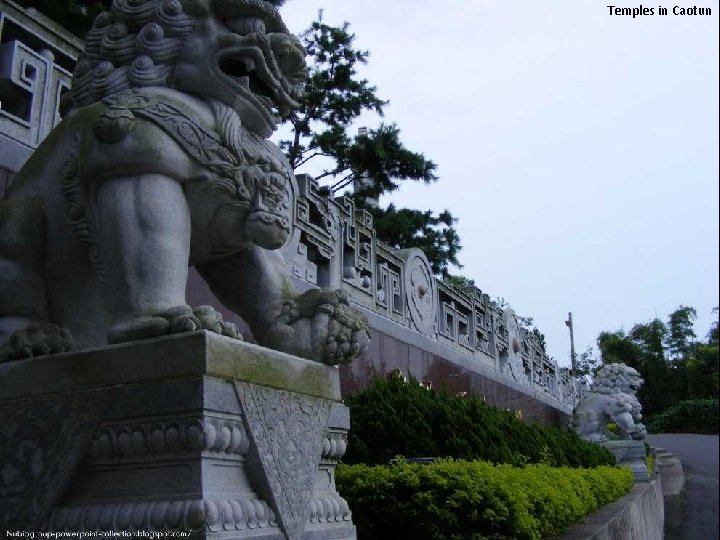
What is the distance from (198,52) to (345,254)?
4984 mm

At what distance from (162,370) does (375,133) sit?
13414mm

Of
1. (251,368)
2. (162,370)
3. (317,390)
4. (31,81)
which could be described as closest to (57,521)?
(162,370)

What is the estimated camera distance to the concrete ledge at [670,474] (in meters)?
13.5

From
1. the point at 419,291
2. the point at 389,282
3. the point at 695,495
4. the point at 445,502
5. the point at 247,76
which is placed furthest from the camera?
the point at 419,291

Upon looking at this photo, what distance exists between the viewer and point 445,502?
12.0ft

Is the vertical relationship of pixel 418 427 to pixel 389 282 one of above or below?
below

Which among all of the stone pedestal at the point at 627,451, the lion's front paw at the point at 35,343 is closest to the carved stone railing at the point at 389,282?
the stone pedestal at the point at 627,451

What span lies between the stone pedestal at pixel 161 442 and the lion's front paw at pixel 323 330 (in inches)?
9.0

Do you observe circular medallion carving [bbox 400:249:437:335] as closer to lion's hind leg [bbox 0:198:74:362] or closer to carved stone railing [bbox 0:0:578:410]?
carved stone railing [bbox 0:0:578:410]

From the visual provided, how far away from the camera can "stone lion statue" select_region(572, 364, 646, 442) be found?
13.8 meters

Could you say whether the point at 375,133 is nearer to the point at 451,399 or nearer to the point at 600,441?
the point at 600,441

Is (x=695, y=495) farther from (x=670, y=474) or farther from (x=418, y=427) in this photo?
(x=670, y=474)

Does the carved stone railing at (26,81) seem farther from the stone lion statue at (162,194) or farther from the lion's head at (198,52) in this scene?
the lion's head at (198,52)

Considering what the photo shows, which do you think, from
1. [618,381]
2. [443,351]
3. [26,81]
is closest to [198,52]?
[26,81]
